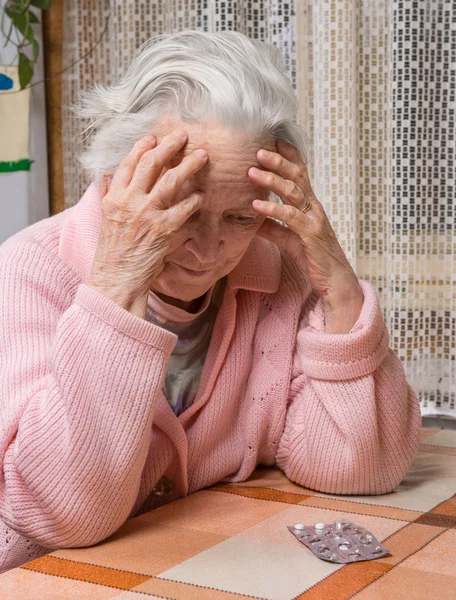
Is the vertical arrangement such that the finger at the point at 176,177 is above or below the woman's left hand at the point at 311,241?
above

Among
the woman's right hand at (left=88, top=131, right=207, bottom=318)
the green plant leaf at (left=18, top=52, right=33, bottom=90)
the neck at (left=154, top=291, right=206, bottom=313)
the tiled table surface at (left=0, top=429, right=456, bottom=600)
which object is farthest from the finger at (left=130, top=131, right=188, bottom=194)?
the green plant leaf at (left=18, top=52, right=33, bottom=90)

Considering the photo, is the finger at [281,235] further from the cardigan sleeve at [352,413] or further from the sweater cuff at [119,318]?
the sweater cuff at [119,318]

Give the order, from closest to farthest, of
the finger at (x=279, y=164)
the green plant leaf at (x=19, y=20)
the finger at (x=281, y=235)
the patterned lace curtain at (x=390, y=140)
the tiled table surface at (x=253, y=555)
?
the tiled table surface at (x=253, y=555), the finger at (x=279, y=164), the finger at (x=281, y=235), the patterned lace curtain at (x=390, y=140), the green plant leaf at (x=19, y=20)

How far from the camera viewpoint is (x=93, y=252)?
4.14ft

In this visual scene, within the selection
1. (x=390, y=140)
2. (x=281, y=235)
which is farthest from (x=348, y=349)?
(x=390, y=140)

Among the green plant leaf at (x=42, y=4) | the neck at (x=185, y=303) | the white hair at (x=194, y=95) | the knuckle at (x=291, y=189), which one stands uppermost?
the green plant leaf at (x=42, y=4)

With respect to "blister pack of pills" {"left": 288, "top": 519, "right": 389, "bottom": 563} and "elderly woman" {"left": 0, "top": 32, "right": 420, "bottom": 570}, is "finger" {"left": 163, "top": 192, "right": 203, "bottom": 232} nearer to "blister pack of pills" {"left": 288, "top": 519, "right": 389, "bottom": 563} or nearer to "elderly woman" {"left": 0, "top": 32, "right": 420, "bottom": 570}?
"elderly woman" {"left": 0, "top": 32, "right": 420, "bottom": 570}

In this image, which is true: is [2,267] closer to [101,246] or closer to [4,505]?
[101,246]

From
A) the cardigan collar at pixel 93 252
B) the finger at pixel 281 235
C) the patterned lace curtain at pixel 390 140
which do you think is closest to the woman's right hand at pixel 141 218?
the cardigan collar at pixel 93 252

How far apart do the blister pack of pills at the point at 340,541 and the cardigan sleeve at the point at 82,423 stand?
25 centimetres

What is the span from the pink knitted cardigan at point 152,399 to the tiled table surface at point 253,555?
45 millimetres

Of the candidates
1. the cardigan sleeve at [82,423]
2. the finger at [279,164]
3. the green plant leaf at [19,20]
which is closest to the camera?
the cardigan sleeve at [82,423]

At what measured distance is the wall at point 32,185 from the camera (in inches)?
95.0

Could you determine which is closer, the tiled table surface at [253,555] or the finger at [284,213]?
the tiled table surface at [253,555]
